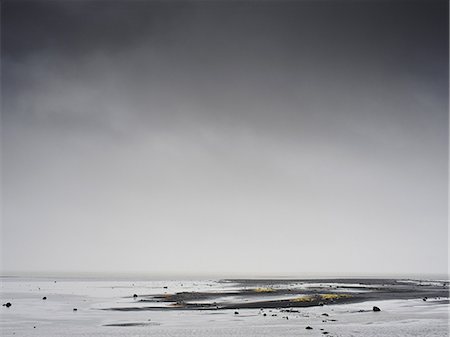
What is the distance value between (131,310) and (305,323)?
19639 millimetres

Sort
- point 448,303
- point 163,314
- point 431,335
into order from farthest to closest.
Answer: point 448,303
point 163,314
point 431,335

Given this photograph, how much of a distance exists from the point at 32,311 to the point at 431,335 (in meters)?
38.6

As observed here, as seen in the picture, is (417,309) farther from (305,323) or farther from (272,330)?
(272,330)

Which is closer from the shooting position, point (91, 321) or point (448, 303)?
point (91, 321)

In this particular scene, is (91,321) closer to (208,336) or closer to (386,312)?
(208,336)

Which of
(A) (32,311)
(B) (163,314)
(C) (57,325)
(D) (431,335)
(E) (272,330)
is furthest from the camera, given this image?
(A) (32,311)

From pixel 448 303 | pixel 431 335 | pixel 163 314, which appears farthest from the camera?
pixel 448 303

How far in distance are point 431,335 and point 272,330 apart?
1155 cm

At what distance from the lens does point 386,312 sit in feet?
153

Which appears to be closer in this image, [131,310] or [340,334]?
[340,334]

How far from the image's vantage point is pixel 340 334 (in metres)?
32.9

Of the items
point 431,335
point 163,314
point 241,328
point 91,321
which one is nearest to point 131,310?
point 163,314

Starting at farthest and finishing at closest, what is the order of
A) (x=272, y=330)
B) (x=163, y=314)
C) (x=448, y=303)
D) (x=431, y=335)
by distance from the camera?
(x=448, y=303) < (x=163, y=314) < (x=272, y=330) < (x=431, y=335)

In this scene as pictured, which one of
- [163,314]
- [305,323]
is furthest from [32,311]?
[305,323]
